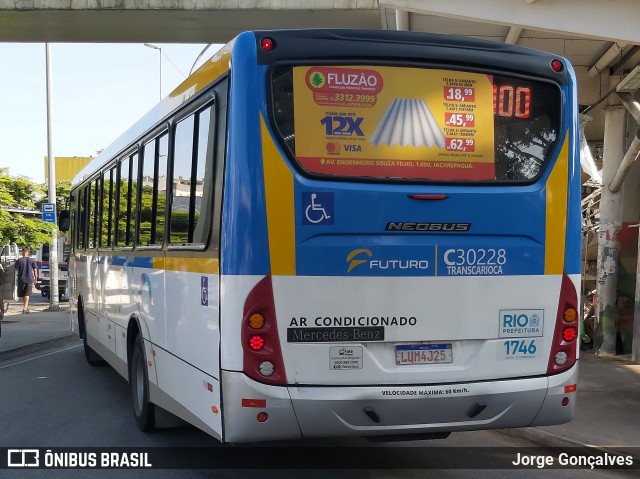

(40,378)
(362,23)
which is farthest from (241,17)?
(40,378)

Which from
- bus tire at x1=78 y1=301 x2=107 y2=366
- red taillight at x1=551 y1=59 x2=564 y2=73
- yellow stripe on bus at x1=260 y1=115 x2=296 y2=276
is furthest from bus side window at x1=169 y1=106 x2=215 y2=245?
bus tire at x1=78 y1=301 x2=107 y2=366

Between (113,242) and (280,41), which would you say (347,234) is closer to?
(280,41)

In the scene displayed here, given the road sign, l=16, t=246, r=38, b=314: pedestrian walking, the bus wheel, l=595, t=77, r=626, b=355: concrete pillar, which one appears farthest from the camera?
l=16, t=246, r=38, b=314: pedestrian walking

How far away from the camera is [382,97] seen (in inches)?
216

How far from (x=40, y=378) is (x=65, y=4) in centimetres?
646

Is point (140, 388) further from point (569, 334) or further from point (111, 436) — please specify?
point (569, 334)

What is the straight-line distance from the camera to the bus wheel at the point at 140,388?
7789 millimetres

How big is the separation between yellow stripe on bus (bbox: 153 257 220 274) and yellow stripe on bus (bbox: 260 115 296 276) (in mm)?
465

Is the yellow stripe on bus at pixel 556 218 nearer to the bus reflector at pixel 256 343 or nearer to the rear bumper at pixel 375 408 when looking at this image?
the rear bumper at pixel 375 408

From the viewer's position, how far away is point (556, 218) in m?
5.84

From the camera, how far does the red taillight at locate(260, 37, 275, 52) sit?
17.5ft

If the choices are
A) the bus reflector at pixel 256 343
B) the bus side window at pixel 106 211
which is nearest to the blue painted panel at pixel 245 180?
the bus reflector at pixel 256 343

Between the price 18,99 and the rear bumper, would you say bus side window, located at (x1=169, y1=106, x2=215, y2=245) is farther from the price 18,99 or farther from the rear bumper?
the price 18,99

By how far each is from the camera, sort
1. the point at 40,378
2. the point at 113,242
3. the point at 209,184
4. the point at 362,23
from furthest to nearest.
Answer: the point at 362,23 → the point at 40,378 → the point at 113,242 → the point at 209,184
